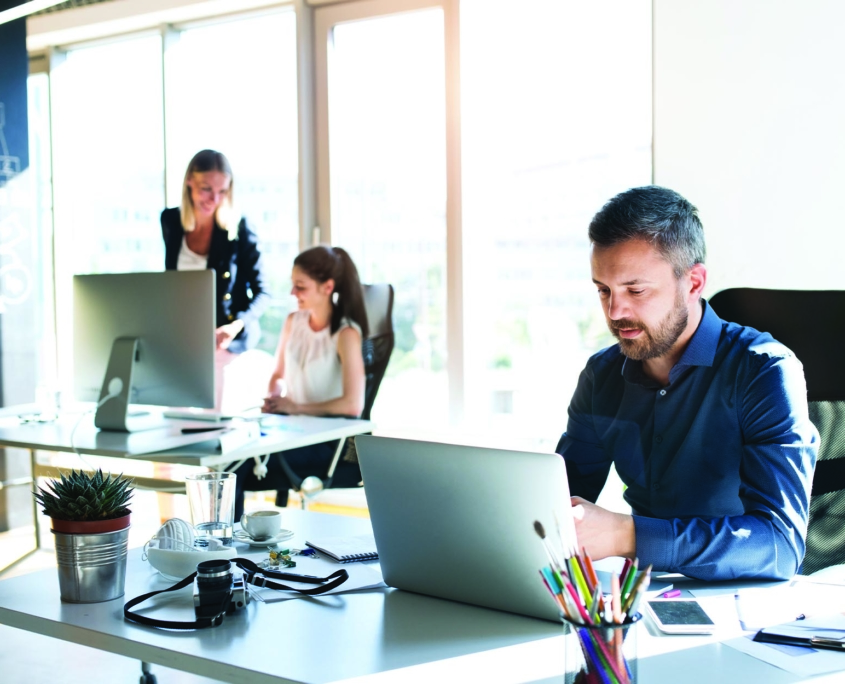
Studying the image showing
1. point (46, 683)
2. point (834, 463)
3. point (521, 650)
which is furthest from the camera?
point (46, 683)

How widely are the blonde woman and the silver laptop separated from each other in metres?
2.91

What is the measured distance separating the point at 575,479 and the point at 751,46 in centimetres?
220

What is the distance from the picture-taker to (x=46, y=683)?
98.7 inches

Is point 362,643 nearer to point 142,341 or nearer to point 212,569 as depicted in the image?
point 212,569

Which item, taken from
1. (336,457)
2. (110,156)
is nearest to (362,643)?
(336,457)

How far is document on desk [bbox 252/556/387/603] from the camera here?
128 cm

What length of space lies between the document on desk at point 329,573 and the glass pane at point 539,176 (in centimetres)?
259

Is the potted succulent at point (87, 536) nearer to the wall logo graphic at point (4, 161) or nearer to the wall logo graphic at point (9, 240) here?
the wall logo graphic at point (9, 240)

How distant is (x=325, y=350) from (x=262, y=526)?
73.0 inches

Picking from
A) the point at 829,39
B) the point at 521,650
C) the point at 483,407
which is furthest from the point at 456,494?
the point at 483,407

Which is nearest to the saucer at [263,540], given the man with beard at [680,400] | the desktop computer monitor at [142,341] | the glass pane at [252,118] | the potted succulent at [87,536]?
the potted succulent at [87,536]

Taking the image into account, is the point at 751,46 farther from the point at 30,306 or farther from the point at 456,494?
the point at 30,306

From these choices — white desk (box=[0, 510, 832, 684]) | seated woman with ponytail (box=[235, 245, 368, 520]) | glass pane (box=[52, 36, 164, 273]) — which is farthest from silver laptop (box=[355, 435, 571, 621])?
glass pane (box=[52, 36, 164, 273])

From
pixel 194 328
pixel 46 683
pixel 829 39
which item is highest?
pixel 829 39
